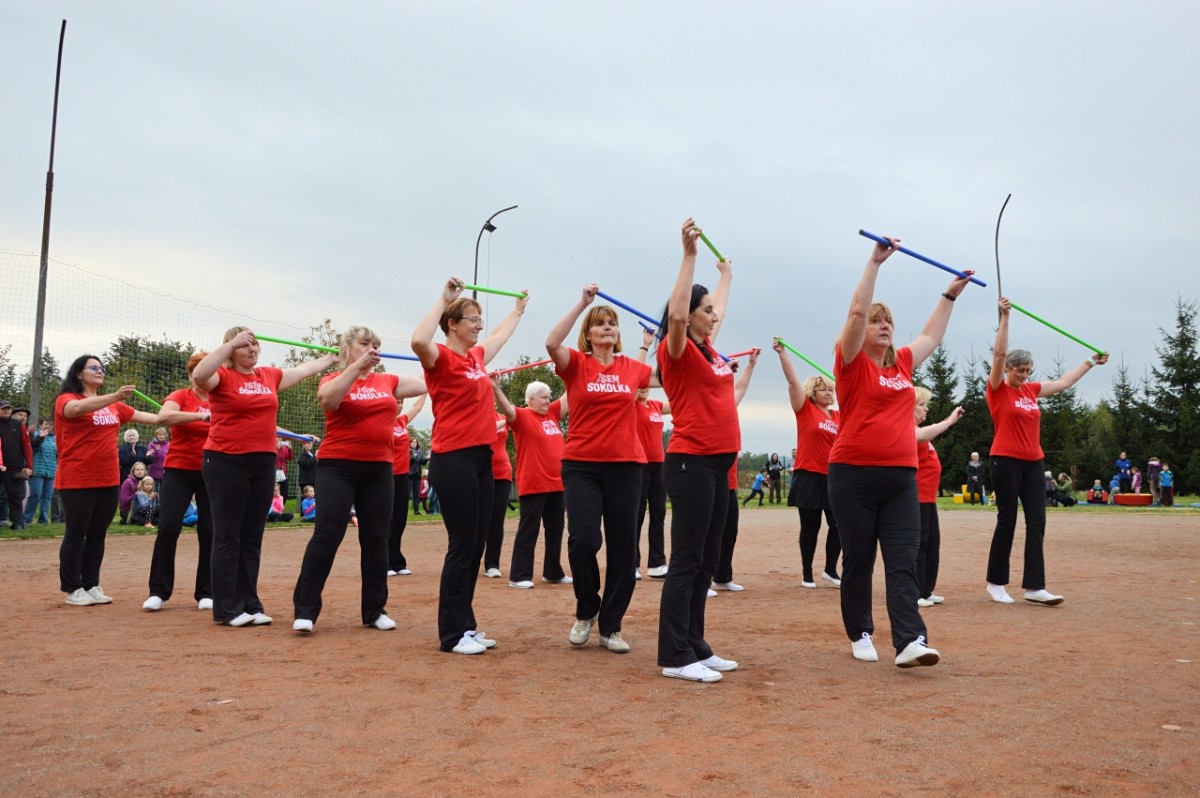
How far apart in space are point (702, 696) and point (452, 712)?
4.06ft

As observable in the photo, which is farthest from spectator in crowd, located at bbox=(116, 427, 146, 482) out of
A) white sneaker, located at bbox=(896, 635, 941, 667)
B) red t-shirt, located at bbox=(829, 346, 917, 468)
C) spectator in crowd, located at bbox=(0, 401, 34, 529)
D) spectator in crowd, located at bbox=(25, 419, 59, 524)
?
white sneaker, located at bbox=(896, 635, 941, 667)

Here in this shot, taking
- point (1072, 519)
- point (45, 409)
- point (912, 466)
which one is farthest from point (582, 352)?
point (45, 409)

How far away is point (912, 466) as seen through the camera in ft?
19.3

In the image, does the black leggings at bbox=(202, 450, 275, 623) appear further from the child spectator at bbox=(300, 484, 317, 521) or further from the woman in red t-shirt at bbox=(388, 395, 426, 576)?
the child spectator at bbox=(300, 484, 317, 521)

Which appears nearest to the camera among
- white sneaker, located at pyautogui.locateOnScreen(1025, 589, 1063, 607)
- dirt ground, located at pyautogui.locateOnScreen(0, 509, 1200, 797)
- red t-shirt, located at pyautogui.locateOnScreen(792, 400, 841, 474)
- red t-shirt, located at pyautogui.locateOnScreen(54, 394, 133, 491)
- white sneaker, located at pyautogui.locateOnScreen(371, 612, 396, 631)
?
dirt ground, located at pyautogui.locateOnScreen(0, 509, 1200, 797)

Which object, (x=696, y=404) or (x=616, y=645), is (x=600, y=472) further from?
(x=616, y=645)

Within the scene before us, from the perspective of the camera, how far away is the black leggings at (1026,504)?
841 cm

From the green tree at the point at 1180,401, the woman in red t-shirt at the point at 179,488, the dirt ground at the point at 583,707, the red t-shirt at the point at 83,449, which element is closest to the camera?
the dirt ground at the point at 583,707

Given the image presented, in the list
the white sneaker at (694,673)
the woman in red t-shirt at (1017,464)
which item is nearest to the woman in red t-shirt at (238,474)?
the white sneaker at (694,673)

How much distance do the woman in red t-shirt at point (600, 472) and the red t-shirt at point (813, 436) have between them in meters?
3.72

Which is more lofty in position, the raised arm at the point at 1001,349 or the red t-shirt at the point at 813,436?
the raised arm at the point at 1001,349

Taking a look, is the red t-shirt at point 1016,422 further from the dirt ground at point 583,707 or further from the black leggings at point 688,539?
the black leggings at point 688,539

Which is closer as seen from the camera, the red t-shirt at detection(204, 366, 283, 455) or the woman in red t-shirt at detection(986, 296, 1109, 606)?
the red t-shirt at detection(204, 366, 283, 455)

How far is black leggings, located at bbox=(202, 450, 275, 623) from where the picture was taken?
7.02 meters
